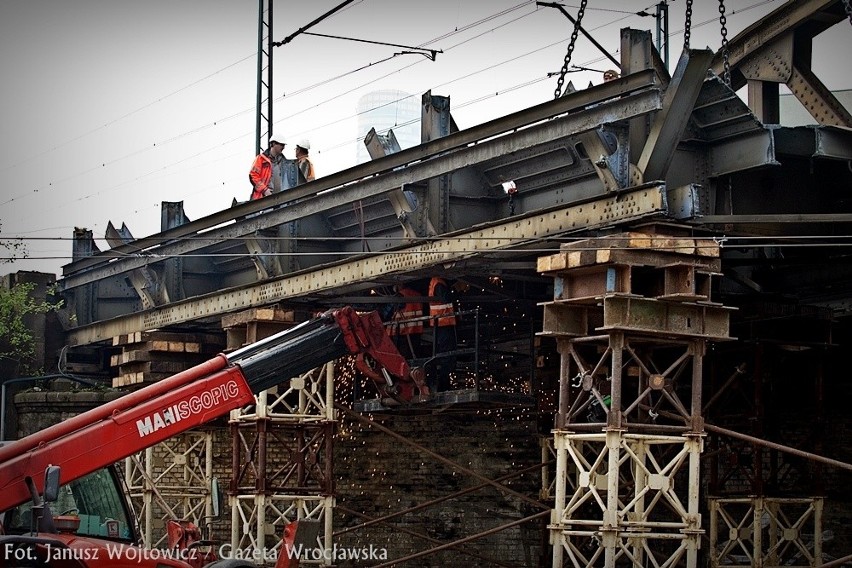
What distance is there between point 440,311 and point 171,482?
8603 millimetres

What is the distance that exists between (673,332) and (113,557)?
21.1ft

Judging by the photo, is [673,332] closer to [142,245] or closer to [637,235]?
[637,235]

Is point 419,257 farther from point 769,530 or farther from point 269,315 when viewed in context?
point 769,530

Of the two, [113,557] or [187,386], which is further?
[187,386]

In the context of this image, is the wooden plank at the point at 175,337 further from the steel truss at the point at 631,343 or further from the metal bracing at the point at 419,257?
the steel truss at the point at 631,343

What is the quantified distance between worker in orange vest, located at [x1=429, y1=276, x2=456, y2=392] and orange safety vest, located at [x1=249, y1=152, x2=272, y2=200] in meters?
3.64

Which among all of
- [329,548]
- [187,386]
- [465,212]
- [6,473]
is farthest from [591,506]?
[6,473]

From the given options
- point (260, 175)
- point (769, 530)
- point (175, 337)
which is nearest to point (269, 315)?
point (260, 175)

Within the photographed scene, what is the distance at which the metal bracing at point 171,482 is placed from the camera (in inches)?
958

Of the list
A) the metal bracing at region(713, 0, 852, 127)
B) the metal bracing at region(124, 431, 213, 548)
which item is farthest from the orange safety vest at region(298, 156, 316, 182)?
the metal bracing at region(713, 0, 852, 127)

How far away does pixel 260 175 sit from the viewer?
897 inches

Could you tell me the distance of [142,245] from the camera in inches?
939

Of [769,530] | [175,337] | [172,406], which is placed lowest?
[769,530]

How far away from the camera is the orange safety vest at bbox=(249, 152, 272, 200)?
22.6 m
